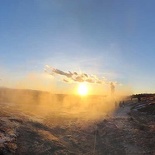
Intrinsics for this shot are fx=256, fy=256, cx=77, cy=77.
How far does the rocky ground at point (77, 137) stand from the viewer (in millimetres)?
19819

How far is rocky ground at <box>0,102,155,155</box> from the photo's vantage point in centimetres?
1982

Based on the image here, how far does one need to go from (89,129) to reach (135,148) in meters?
7.24

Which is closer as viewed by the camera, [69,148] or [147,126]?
[69,148]

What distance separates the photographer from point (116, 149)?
2144 centimetres

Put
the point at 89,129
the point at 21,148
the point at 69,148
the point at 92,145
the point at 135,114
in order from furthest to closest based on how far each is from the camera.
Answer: the point at 135,114, the point at 89,129, the point at 92,145, the point at 69,148, the point at 21,148

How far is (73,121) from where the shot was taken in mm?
31281

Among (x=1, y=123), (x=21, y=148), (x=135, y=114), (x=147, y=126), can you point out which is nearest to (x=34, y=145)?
(x=21, y=148)

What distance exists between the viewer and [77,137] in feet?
80.0

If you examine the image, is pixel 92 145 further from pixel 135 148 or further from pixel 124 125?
pixel 124 125

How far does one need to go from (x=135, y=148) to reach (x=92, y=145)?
3.69 m

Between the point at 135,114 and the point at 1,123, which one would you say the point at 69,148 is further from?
the point at 135,114

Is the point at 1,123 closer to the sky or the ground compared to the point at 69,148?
closer to the sky

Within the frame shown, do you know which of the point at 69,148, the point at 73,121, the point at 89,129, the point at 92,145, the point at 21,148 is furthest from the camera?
the point at 73,121

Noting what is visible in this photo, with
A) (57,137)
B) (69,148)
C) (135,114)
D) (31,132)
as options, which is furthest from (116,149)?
(135,114)
